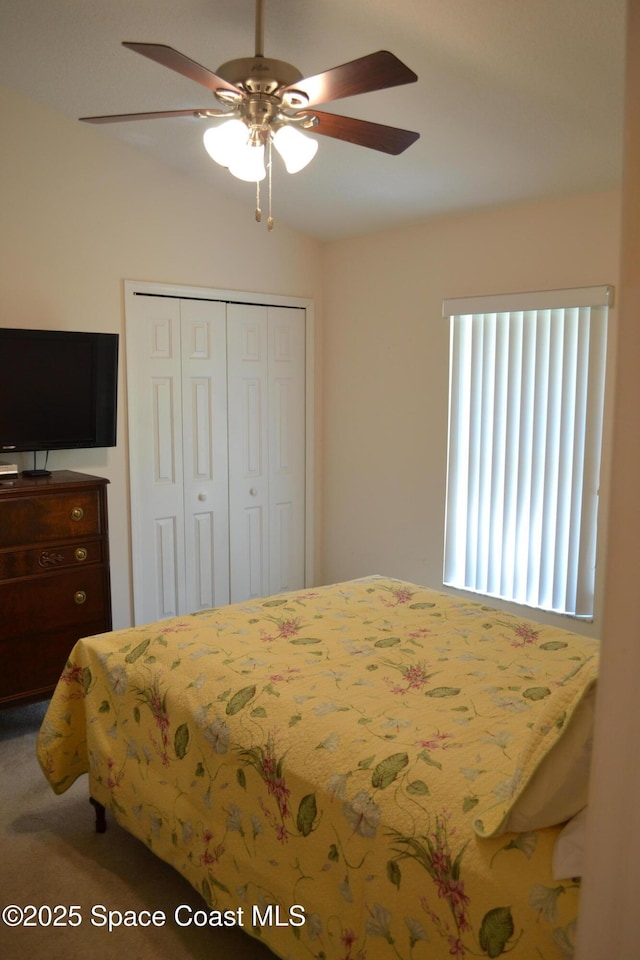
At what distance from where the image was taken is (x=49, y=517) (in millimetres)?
3219

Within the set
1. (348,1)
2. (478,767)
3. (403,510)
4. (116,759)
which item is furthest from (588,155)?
(116,759)

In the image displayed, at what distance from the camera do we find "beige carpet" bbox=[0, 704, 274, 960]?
2.05 meters

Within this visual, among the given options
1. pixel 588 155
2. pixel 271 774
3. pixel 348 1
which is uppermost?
pixel 348 1

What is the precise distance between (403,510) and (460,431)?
2.07 feet

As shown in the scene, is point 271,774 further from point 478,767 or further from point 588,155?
point 588,155

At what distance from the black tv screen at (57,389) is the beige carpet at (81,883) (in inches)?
57.2

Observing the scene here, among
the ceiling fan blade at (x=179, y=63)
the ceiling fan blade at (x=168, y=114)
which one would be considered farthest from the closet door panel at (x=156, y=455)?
the ceiling fan blade at (x=179, y=63)

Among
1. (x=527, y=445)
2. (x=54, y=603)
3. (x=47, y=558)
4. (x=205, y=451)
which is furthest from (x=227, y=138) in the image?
(x=205, y=451)

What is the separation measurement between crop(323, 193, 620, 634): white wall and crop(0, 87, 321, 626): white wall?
69cm

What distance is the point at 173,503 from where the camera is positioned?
165 inches

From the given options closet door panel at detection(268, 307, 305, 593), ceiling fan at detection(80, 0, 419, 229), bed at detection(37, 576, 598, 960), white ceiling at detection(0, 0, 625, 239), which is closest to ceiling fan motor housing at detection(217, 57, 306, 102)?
ceiling fan at detection(80, 0, 419, 229)

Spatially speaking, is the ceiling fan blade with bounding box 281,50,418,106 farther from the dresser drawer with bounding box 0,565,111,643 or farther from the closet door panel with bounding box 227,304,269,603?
the closet door panel with bounding box 227,304,269,603

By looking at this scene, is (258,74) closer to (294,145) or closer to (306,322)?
(294,145)

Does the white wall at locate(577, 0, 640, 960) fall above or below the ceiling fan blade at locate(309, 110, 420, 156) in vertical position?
below
